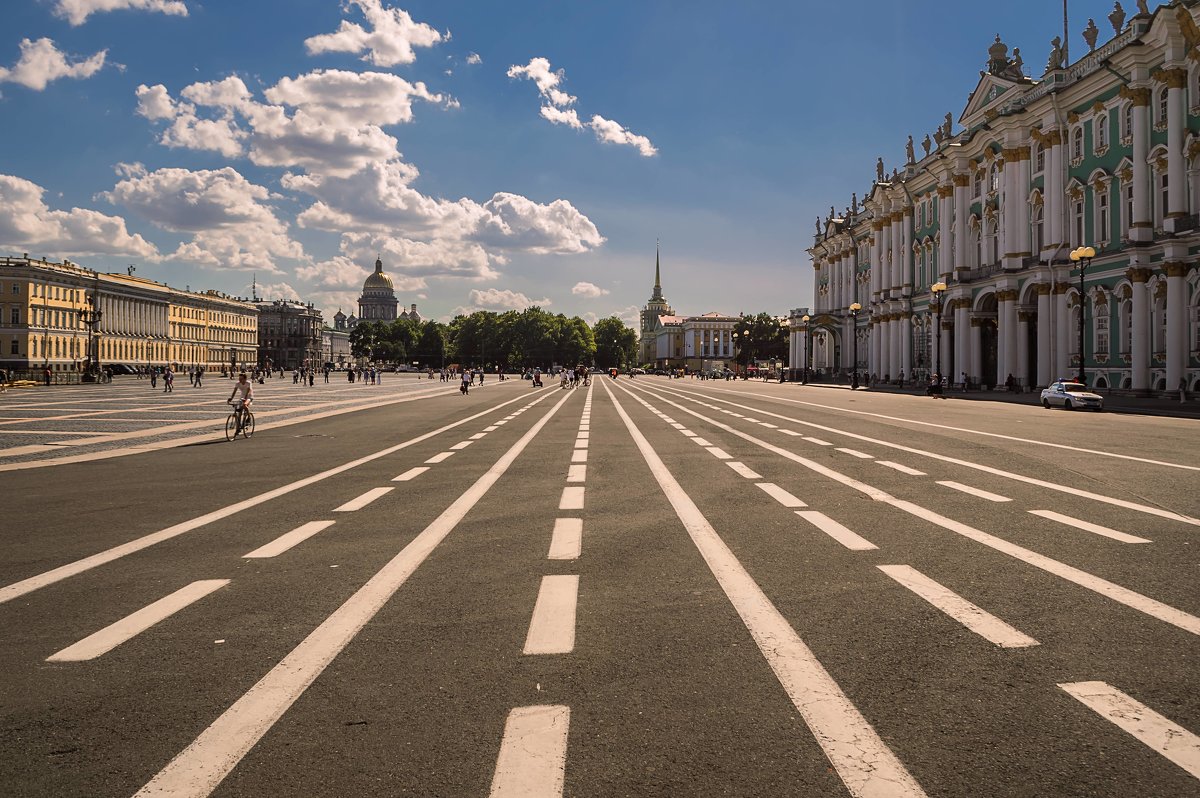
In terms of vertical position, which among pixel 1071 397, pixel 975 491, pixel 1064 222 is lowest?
pixel 975 491

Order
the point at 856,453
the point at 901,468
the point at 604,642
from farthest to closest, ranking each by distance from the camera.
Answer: the point at 856,453, the point at 901,468, the point at 604,642

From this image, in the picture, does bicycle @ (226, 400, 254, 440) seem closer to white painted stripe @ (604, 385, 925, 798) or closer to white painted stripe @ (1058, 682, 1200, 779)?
white painted stripe @ (604, 385, 925, 798)

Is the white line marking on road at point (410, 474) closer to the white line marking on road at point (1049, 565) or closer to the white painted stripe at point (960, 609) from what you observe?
the white line marking on road at point (1049, 565)

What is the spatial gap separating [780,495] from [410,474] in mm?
5779

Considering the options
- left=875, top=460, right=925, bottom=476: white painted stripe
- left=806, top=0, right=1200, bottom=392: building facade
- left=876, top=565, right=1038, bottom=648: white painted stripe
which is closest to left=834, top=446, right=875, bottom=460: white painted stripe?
left=875, top=460, right=925, bottom=476: white painted stripe

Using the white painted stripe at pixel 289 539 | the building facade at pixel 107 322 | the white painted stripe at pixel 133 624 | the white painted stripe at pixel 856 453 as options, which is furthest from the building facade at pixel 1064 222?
the building facade at pixel 107 322

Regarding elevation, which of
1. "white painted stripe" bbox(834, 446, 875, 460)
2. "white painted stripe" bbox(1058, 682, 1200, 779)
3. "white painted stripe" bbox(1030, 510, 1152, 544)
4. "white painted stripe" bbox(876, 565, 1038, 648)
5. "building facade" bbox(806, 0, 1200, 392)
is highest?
"building facade" bbox(806, 0, 1200, 392)

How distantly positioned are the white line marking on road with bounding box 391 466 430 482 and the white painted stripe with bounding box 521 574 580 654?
267 inches

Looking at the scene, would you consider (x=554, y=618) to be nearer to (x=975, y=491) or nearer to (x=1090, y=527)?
(x=1090, y=527)

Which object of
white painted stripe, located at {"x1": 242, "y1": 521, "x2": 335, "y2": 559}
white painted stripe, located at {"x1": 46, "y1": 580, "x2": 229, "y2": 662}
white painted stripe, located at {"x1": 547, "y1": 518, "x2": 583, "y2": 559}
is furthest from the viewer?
white painted stripe, located at {"x1": 242, "y1": 521, "x2": 335, "y2": 559}

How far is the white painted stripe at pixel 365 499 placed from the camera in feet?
32.9

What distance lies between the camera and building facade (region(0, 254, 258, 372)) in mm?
109750

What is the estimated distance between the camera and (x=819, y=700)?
13.1 feet

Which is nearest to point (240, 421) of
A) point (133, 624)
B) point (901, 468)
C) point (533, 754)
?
point (901, 468)
